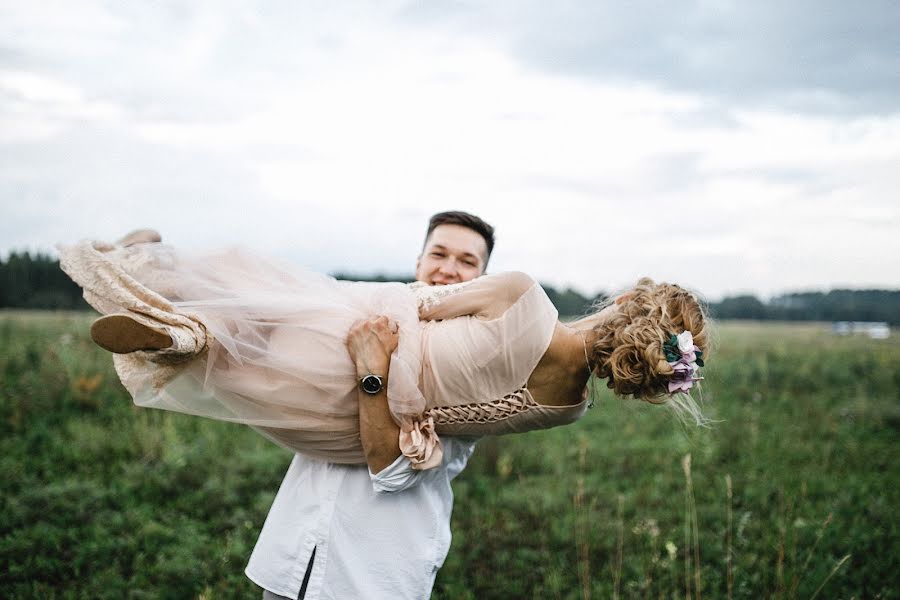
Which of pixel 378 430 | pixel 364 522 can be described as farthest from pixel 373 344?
pixel 364 522

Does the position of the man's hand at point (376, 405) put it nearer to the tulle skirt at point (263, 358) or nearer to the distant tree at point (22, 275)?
the tulle skirt at point (263, 358)

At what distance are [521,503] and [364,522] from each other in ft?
12.5

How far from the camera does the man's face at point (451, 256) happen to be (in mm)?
3334

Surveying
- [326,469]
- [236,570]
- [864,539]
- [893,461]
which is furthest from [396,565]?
[893,461]

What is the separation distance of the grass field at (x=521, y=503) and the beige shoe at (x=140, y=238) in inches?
105

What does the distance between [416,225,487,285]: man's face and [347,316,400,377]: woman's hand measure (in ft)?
3.19

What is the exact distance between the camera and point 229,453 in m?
6.88

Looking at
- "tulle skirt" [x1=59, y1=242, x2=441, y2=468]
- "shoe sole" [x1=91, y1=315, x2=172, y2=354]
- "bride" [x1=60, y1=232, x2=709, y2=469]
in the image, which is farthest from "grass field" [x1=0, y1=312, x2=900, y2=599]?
Result: "shoe sole" [x1=91, y1=315, x2=172, y2=354]

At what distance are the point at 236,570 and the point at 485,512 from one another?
86.7 inches

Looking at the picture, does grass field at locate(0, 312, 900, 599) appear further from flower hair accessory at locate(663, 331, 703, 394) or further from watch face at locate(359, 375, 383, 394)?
watch face at locate(359, 375, 383, 394)

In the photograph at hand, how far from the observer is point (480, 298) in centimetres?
241

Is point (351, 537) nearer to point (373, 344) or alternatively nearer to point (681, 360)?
point (373, 344)

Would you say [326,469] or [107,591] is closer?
[326,469]

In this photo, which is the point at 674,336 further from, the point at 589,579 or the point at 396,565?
the point at 589,579
